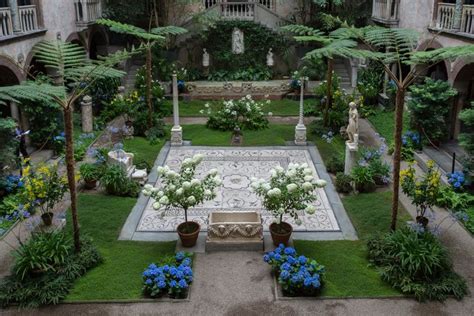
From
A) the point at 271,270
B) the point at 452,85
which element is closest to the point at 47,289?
the point at 271,270

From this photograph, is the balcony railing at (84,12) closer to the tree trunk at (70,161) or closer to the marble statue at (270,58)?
the marble statue at (270,58)

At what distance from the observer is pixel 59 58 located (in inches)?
331

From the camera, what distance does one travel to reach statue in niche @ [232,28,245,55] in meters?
23.7

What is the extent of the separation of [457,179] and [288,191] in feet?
17.5

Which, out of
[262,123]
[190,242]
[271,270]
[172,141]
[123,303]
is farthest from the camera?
[262,123]

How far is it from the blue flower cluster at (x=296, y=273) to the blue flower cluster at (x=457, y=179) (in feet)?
16.8

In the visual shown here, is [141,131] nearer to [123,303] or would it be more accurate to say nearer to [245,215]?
[245,215]

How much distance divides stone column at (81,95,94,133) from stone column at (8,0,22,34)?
341 centimetres

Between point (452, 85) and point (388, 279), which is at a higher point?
point (452, 85)

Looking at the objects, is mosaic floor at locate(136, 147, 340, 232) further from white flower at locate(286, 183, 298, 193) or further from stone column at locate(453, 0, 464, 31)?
stone column at locate(453, 0, 464, 31)

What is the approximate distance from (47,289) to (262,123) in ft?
37.1

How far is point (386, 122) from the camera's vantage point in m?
18.2

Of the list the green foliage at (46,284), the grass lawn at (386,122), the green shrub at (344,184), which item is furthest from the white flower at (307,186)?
the grass lawn at (386,122)

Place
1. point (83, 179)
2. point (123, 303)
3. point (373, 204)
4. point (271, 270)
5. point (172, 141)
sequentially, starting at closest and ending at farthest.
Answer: point (123, 303) → point (271, 270) → point (373, 204) → point (83, 179) → point (172, 141)
